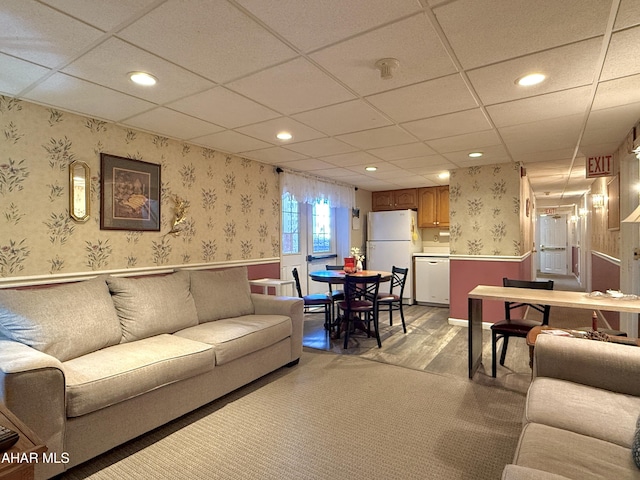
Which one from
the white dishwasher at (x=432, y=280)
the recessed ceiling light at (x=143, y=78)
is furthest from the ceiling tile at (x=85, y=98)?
the white dishwasher at (x=432, y=280)

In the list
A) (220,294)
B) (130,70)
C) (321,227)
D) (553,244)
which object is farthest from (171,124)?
(553,244)

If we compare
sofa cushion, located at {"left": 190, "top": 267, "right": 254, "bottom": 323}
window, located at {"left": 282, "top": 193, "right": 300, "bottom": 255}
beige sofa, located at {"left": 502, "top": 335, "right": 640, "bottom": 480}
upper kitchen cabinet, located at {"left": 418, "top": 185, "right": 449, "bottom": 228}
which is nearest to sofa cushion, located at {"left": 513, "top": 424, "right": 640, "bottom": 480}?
beige sofa, located at {"left": 502, "top": 335, "right": 640, "bottom": 480}

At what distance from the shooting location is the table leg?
9.63 feet

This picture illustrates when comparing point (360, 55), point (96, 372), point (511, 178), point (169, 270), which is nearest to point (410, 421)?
point (96, 372)

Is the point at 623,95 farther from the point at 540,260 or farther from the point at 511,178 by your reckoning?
the point at 540,260

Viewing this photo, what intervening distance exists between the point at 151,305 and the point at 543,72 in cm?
307

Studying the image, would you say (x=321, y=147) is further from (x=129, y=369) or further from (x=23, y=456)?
(x=23, y=456)

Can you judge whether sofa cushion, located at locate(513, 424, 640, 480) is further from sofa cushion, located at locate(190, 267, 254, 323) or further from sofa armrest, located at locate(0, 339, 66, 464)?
sofa cushion, located at locate(190, 267, 254, 323)

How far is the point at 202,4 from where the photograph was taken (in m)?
1.41

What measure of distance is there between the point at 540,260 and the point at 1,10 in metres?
14.5

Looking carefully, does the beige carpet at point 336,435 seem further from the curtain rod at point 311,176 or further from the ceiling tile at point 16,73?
the curtain rod at point 311,176

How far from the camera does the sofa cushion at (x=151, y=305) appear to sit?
2541 millimetres

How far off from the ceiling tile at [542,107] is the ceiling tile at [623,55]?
0.21m

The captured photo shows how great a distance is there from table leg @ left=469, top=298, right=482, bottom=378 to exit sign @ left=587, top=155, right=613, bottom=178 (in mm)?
2444
